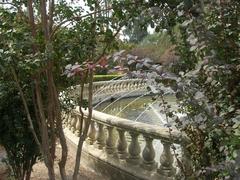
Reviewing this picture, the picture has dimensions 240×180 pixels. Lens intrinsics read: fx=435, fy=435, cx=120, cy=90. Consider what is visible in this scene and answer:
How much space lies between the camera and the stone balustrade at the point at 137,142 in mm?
4754

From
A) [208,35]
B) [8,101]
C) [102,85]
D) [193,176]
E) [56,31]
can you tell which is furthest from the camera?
[102,85]

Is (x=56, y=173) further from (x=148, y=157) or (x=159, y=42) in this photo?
(x=159, y=42)

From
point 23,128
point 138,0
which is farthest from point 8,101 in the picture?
point 138,0

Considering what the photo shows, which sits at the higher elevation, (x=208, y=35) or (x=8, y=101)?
(x=208, y=35)

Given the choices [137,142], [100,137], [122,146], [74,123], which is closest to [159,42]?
[137,142]

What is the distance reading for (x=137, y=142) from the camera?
18.5 feet

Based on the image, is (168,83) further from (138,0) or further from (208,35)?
(138,0)

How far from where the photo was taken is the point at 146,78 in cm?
246

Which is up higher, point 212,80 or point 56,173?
point 212,80

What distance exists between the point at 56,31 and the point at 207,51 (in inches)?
90.3

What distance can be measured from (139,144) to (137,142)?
0.12 metres

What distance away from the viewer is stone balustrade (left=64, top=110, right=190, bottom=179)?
4.75 meters

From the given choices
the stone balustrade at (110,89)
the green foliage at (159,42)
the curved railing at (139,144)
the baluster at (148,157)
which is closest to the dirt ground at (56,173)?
the curved railing at (139,144)

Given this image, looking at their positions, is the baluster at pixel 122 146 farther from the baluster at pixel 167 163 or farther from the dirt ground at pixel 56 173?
the baluster at pixel 167 163
